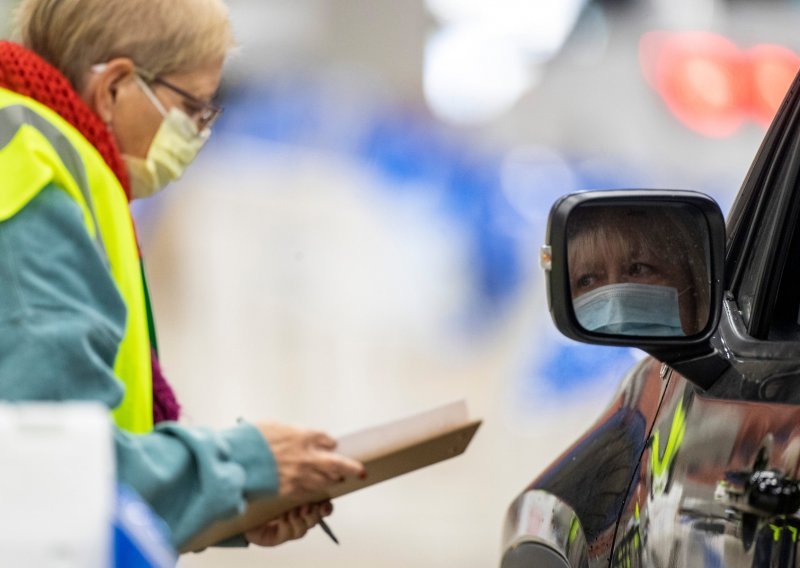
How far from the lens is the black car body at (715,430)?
202 centimetres

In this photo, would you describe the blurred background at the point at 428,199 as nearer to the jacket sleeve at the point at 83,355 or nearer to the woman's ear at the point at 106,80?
the woman's ear at the point at 106,80

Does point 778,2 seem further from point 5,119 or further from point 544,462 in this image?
point 5,119

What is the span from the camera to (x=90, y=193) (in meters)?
2.28

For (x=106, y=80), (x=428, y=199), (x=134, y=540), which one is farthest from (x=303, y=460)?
(x=428, y=199)

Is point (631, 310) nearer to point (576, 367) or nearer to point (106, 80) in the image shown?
point (106, 80)

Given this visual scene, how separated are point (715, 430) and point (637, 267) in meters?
0.29

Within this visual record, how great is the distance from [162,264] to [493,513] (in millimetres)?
3061

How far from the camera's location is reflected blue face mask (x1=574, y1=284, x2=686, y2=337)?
229 cm

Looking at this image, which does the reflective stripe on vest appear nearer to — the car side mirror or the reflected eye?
the reflected eye

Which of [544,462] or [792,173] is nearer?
[792,173]

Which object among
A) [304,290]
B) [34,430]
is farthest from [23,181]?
[304,290]

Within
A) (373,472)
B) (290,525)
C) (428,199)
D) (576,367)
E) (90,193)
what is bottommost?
(576,367)

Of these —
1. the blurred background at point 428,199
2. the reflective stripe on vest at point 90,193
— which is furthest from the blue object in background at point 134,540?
the blurred background at point 428,199

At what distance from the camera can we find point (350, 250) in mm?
9539
